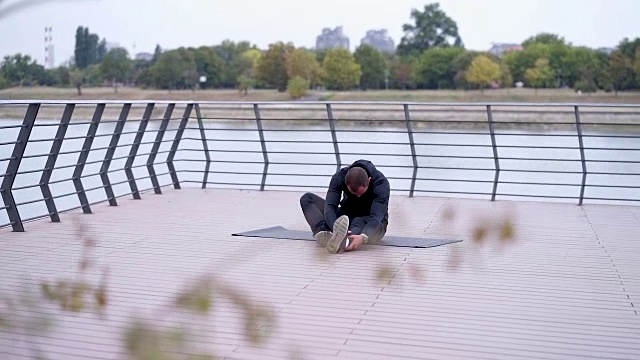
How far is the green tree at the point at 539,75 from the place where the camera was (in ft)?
50.6

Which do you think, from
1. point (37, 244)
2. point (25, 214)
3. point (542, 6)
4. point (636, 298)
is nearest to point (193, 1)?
point (542, 6)

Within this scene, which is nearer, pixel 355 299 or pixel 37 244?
pixel 355 299

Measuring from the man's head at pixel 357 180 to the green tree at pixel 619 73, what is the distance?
10131 mm

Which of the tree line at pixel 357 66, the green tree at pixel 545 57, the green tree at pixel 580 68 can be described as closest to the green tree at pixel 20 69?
the tree line at pixel 357 66

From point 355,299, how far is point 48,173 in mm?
→ 3555

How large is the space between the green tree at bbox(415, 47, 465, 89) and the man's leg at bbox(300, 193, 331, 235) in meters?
7.33

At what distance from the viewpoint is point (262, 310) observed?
3.39 ft

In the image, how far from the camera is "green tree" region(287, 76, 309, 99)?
33.7ft

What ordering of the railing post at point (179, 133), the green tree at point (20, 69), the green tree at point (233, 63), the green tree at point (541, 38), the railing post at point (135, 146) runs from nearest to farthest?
the green tree at point (20, 69) < the green tree at point (541, 38) < the green tree at point (233, 63) < the railing post at point (135, 146) < the railing post at point (179, 133)

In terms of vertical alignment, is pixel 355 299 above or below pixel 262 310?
below

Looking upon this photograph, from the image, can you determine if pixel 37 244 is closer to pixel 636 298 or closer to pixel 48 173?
pixel 48 173

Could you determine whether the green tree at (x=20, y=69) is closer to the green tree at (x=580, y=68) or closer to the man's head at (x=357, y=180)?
the man's head at (x=357, y=180)

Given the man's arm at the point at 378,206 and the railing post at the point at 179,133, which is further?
the railing post at the point at 179,133

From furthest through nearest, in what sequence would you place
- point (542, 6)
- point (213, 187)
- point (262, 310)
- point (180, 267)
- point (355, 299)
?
point (213, 187)
point (180, 267)
point (355, 299)
point (542, 6)
point (262, 310)
